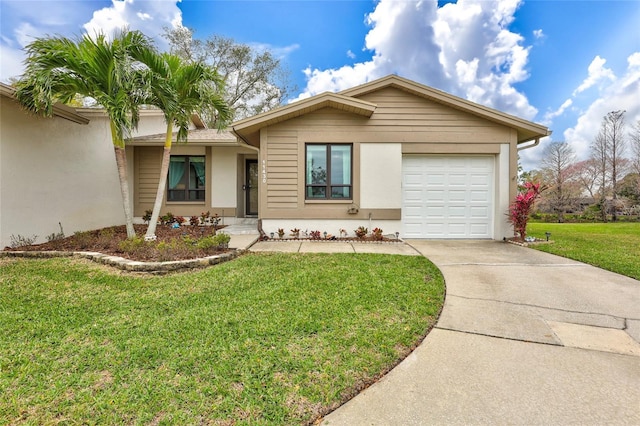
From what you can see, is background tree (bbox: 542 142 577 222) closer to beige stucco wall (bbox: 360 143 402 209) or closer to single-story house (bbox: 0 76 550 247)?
single-story house (bbox: 0 76 550 247)

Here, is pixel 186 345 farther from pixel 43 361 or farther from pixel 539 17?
pixel 539 17

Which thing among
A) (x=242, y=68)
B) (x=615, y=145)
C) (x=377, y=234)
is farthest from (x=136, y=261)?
(x=615, y=145)

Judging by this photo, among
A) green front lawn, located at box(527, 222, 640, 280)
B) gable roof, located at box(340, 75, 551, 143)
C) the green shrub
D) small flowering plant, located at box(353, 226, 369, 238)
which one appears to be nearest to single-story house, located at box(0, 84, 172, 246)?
the green shrub

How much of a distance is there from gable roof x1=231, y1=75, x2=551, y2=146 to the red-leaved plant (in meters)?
1.65

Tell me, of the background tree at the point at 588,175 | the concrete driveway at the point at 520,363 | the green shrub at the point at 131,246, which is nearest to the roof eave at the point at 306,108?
the green shrub at the point at 131,246

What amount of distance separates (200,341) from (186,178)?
8676 mm

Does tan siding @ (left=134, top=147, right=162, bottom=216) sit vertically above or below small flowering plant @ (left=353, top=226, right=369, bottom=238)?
above

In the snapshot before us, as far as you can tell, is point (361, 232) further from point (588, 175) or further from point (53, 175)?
point (588, 175)

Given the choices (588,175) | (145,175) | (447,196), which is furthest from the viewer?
(588,175)

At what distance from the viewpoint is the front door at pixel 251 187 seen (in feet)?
35.4

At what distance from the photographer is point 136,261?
4.88m

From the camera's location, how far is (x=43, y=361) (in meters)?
2.25

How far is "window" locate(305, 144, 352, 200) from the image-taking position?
25.4 ft

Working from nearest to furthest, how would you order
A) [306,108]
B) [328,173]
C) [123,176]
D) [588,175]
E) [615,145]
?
[123,176] → [306,108] → [328,173] → [615,145] → [588,175]
